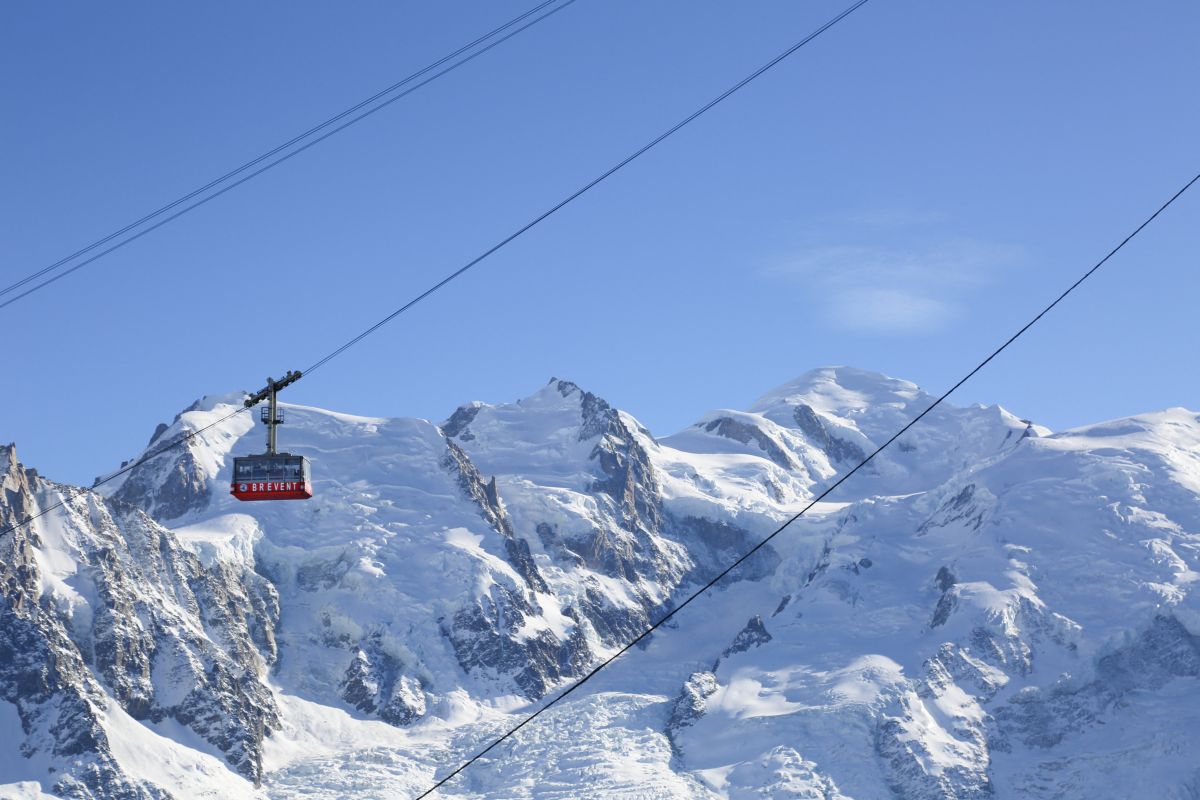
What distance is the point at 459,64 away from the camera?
59.1m

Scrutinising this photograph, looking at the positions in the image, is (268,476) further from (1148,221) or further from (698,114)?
(1148,221)

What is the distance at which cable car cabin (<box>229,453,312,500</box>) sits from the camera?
58.9 meters

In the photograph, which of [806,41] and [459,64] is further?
[459,64]

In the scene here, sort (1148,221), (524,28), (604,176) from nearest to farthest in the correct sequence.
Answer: (1148,221)
(604,176)
(524,28)

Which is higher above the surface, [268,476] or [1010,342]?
[268,476]

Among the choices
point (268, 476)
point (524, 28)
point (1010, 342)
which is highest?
point (524, 28)

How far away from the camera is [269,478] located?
59.0 meters

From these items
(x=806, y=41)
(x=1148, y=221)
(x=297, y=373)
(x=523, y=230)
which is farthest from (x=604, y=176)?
(x=1148, y=221)

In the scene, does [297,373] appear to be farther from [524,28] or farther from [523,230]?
[524,28]

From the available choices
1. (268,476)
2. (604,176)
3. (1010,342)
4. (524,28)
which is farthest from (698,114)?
(268,476)

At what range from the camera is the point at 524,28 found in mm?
57719

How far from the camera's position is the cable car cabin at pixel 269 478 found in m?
58.9

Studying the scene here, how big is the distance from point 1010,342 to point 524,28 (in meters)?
18.5

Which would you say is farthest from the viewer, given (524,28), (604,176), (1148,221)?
(524,28)
